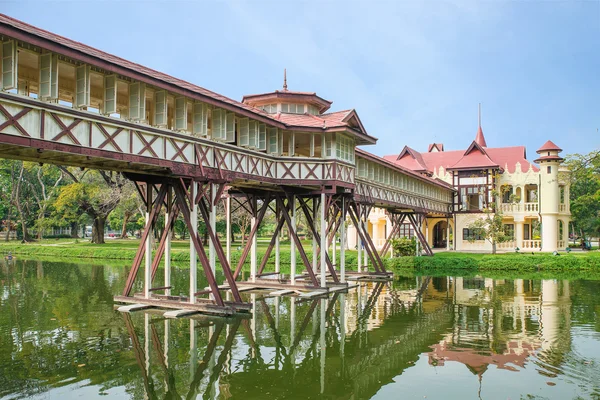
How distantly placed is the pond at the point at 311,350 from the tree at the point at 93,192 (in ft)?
89.2

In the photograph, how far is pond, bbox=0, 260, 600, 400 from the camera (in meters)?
10.0

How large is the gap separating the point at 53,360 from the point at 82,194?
3961 cm

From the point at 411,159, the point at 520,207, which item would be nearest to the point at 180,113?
the point at 411,159

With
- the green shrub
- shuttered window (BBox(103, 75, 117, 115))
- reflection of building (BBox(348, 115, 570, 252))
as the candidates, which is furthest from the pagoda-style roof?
reflection of building (BBox(348, 115, 570, 252))

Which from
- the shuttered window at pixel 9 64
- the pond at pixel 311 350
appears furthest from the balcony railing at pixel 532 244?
the shuttered window at pixel 9 64

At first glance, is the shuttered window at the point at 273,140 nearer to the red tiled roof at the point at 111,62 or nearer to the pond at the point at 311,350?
the red tiled roof at the point at 111,62

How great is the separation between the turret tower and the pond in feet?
85.5

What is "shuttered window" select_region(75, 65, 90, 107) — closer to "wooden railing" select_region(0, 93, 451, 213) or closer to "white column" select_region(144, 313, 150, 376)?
"wooden railing" select_region(0, 93, 451, 213)

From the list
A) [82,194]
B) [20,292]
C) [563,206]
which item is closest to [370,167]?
[20,292]

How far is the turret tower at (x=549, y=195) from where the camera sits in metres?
45.4

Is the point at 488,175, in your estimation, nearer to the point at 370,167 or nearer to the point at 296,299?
the point at 370,167

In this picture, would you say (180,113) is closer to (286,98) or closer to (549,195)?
(286,98)

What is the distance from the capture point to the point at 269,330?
15.5 metres

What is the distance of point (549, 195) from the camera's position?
46719mm
